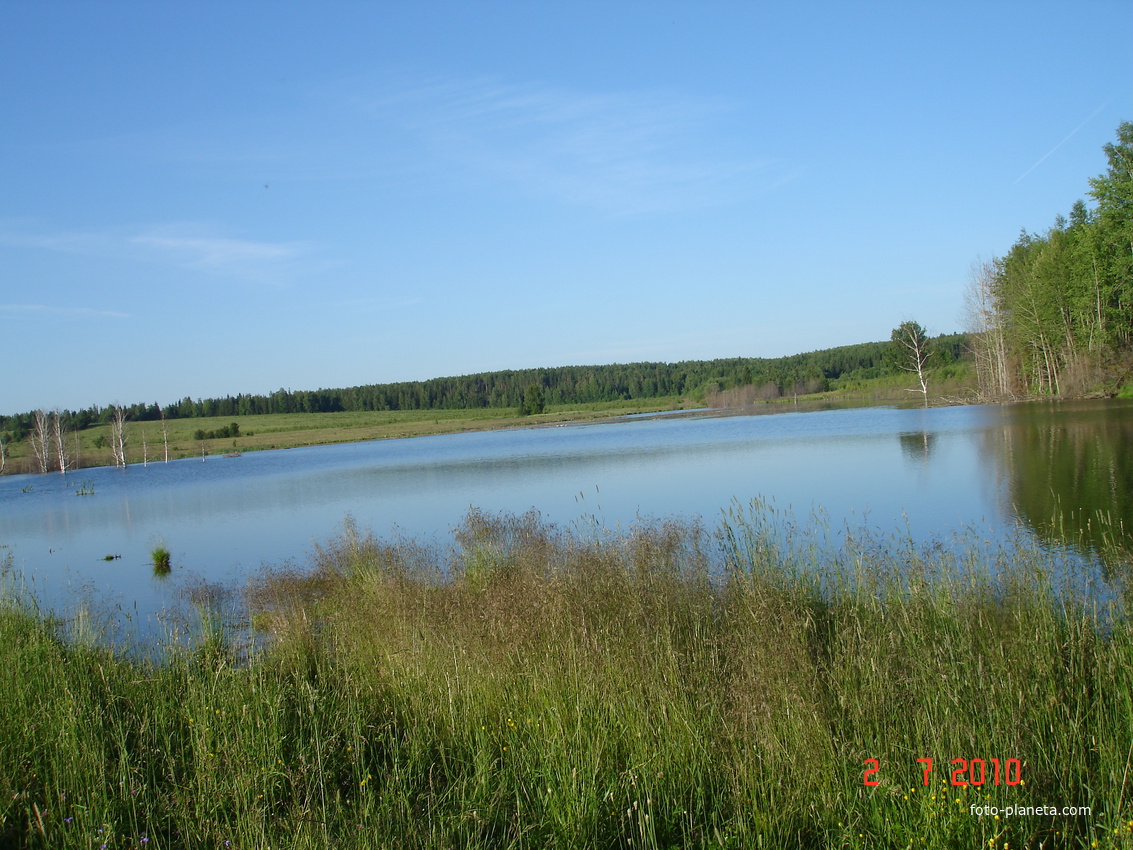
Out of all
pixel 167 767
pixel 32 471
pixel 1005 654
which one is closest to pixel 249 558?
pixel 167 767

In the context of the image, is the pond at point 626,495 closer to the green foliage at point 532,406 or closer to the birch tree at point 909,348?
the birch tree at point 909,348

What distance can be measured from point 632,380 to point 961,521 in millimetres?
159042

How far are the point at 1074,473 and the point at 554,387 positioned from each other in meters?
161

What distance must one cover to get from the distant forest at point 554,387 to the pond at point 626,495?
85.1 m

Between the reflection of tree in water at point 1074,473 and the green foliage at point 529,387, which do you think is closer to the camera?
the reflection of tree in water at point 1074,473

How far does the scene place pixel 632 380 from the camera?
6747 inches

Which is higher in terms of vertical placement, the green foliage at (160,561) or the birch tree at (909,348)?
the birch tree at (909,348)

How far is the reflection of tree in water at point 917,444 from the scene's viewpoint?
81.9 ft

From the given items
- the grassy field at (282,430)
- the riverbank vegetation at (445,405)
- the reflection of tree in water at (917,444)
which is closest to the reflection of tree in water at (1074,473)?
the reflection of tree in water at (917,444)

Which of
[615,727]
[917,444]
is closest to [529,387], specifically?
[917,444]

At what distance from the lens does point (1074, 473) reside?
17484mm

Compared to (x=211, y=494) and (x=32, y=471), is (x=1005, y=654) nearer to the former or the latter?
(x=211, y=494)

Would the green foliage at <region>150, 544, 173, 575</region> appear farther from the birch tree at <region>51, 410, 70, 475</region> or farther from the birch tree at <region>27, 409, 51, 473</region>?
the birch tree at <region>27, 409, 51, 473</region>

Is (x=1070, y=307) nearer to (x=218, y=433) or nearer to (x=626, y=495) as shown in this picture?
(x=626, y=495)
